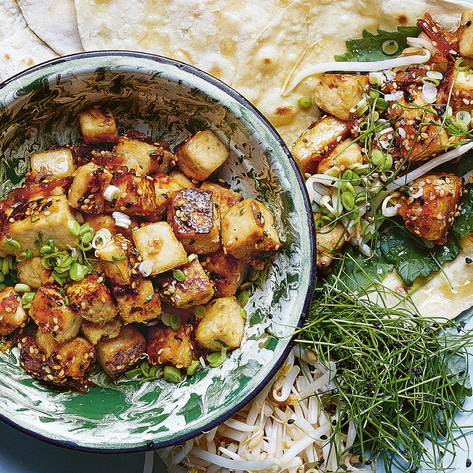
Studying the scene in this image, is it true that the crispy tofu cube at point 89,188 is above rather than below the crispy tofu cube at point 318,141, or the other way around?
above

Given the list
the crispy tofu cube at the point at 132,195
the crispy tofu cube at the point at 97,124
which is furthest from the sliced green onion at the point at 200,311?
the crispy tofu cube at the point at 97,124

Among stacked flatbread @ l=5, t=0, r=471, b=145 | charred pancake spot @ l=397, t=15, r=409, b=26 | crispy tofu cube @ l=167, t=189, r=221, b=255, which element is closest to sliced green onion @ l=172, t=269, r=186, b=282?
crispy tofu cube @ l=167, t=189, r=221, b=255

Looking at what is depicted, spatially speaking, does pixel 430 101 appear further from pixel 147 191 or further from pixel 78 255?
pixel 78 255

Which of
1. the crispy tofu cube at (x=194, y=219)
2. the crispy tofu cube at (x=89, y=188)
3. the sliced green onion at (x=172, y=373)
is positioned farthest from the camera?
the sliced green onion at (x=172, y=373)

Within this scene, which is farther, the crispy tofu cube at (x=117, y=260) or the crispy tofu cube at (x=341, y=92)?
the crispy tofu cube at (x=341, y=92)

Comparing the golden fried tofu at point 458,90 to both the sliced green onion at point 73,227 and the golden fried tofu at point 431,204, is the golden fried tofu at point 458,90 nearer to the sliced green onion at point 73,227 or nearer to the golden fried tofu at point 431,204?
the golden fried tofu at point 431,204

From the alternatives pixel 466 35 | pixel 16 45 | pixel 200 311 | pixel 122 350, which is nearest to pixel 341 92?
pixel 466 35

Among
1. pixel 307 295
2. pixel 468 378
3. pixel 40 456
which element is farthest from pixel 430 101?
pixel 40 456
